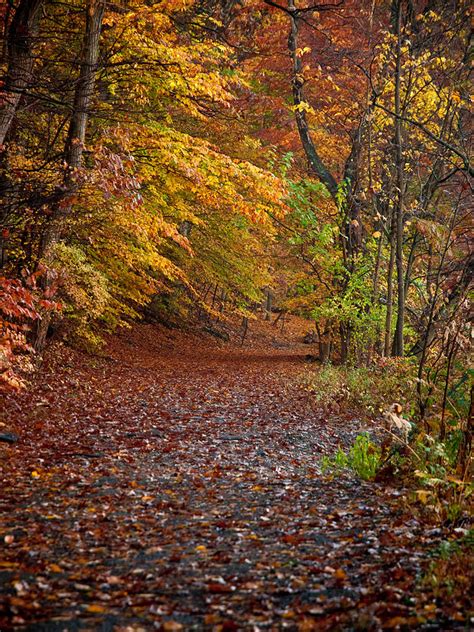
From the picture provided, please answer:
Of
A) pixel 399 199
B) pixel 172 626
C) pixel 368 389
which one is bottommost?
pixel 172 626

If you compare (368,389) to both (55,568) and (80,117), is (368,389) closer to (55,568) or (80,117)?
(80,117)

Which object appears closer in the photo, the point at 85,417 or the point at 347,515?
the point at 347,515

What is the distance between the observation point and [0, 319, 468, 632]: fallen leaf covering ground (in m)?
3.38

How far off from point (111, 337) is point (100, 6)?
38.1ft

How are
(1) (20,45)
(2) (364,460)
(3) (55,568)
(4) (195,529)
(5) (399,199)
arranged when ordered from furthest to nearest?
(5) (399,199) < (1) (20,45) < (2) (364,460) < (4) (195,529) < (3) (55,568)

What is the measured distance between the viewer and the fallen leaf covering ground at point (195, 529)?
3383 millimetres

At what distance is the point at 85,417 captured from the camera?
944cm

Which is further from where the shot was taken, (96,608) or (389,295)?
(389,295)

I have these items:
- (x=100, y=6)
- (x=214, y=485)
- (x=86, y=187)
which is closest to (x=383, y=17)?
(x=100, y=6)

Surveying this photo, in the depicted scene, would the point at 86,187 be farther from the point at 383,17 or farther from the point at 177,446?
the point at 383,17

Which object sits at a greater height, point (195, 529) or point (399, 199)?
point (399, 199)

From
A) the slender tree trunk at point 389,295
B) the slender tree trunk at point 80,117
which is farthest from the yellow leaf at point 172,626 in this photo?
the slender tree trunk at point 389,295

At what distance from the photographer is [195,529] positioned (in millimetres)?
4852

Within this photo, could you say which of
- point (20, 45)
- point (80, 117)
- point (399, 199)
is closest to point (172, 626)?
point (20, 45)
